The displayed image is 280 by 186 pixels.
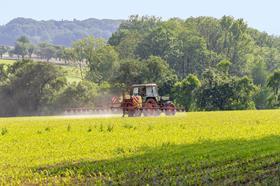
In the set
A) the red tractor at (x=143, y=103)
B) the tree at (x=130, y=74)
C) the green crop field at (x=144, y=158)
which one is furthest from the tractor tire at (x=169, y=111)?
the tree at (x=130, y=74)

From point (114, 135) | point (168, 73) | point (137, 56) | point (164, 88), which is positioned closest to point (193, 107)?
point (164, 88)

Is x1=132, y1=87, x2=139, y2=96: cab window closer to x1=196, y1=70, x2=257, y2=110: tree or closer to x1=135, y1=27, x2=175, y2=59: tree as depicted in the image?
x1=196, y1=70, x2=257, y2=110: tree

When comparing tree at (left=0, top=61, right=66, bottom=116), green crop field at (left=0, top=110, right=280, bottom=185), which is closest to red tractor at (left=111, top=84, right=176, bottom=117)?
green crop field at (left=0, top=110, right=280, bottom=185)

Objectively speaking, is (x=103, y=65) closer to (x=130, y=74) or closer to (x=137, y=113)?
(x=130, y=74)

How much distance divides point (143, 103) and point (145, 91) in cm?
143

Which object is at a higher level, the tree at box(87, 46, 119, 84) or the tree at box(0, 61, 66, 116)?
the tree at box(87, 46, 119, 84)

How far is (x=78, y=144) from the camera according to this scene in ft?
70.4

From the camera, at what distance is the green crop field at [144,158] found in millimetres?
13227


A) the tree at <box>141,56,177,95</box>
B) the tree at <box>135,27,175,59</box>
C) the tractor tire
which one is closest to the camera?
the tractor tire

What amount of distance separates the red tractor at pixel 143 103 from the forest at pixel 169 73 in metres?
37.8

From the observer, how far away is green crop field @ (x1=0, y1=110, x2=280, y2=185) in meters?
13.2

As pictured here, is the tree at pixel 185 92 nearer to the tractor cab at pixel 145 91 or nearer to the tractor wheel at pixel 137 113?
the tractor cab at pixel 145 91

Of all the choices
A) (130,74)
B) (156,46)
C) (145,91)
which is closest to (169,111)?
(145,91)

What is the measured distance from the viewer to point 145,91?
1887 inches
